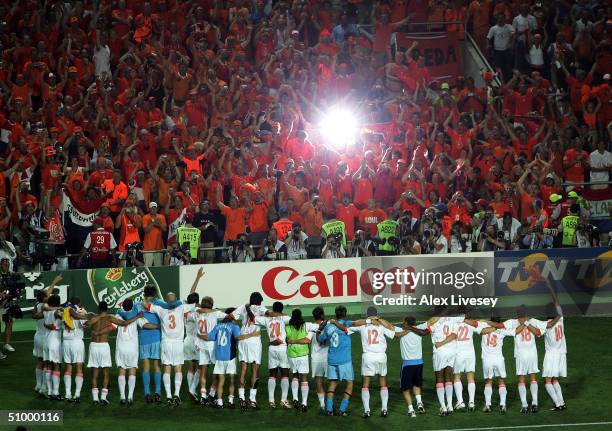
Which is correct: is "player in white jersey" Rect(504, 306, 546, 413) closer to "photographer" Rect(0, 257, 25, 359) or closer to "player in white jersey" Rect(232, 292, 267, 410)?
"player in white jersey" Rect(232, 292, 267, 410)

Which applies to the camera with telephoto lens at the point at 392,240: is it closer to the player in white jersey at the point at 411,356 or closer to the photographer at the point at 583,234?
the photographer at the point at 583,234

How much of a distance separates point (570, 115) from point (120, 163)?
1153cm

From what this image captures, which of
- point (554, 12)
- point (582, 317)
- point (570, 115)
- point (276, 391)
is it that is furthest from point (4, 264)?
point (554, 12)

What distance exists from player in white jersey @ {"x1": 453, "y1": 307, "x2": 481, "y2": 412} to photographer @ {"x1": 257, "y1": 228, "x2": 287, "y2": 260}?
7221 mm

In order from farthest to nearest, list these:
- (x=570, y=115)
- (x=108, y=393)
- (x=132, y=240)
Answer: (x=570, y=115) → (x=132, y=240) → (x=108, y=393)

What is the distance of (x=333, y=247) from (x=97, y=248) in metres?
5.09

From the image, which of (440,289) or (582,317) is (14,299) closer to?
(440,289)

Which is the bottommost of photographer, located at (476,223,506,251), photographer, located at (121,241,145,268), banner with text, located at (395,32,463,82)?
photographer, located at (121,241,145,268)

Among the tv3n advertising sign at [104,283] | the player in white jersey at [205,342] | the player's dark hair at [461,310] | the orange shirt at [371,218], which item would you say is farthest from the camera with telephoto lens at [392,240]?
the player in white jersey at [205,342]

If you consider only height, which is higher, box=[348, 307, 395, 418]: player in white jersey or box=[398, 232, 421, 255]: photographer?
box=[398, 232, 421, 255]: photographer

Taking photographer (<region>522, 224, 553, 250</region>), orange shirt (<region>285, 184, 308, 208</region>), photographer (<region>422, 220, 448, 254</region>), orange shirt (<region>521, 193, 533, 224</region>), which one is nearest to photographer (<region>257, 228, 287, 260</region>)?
orange shirt (<region>285, 184, 308, 208</region>)

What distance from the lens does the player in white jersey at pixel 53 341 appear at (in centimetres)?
1997

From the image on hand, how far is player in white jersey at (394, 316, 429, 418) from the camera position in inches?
747

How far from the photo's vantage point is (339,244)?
25.9 metres
